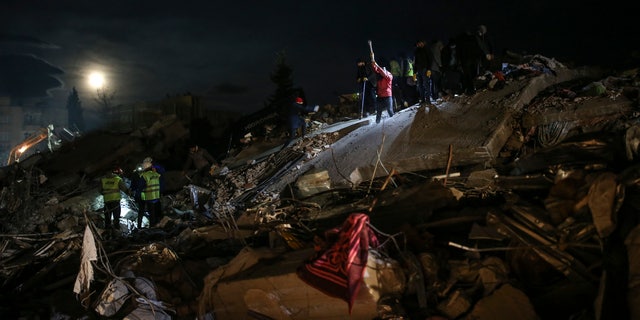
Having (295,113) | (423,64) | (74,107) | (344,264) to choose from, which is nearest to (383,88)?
(423,64)

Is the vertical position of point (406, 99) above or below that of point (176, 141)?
above

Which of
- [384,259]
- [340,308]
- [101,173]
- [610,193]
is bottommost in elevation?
[101,173]

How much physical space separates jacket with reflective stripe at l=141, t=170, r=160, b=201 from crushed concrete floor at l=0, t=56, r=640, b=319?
698 mm

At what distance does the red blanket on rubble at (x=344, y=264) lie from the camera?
3633 mm

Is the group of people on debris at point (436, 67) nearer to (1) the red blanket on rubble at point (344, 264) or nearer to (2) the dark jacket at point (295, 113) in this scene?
(2) the dark jacket at point (295, 113)

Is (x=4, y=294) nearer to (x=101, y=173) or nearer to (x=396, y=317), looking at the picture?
(x=396, y=317)

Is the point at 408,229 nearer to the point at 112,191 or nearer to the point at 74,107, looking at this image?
the point at 112,191

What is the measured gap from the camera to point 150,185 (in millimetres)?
8047

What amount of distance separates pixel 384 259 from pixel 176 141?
12875 millimetres

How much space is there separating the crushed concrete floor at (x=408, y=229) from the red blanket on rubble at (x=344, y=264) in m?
0.02

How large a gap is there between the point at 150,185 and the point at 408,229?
18.6 feet

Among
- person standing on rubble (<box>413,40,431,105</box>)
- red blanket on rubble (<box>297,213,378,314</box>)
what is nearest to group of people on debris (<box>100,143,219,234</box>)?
red blanket on rubble (<box>297,213,378,314</box>)

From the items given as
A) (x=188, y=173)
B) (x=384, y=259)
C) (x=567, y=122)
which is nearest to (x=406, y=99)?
(x=567, y=122)

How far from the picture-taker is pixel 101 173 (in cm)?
1319
